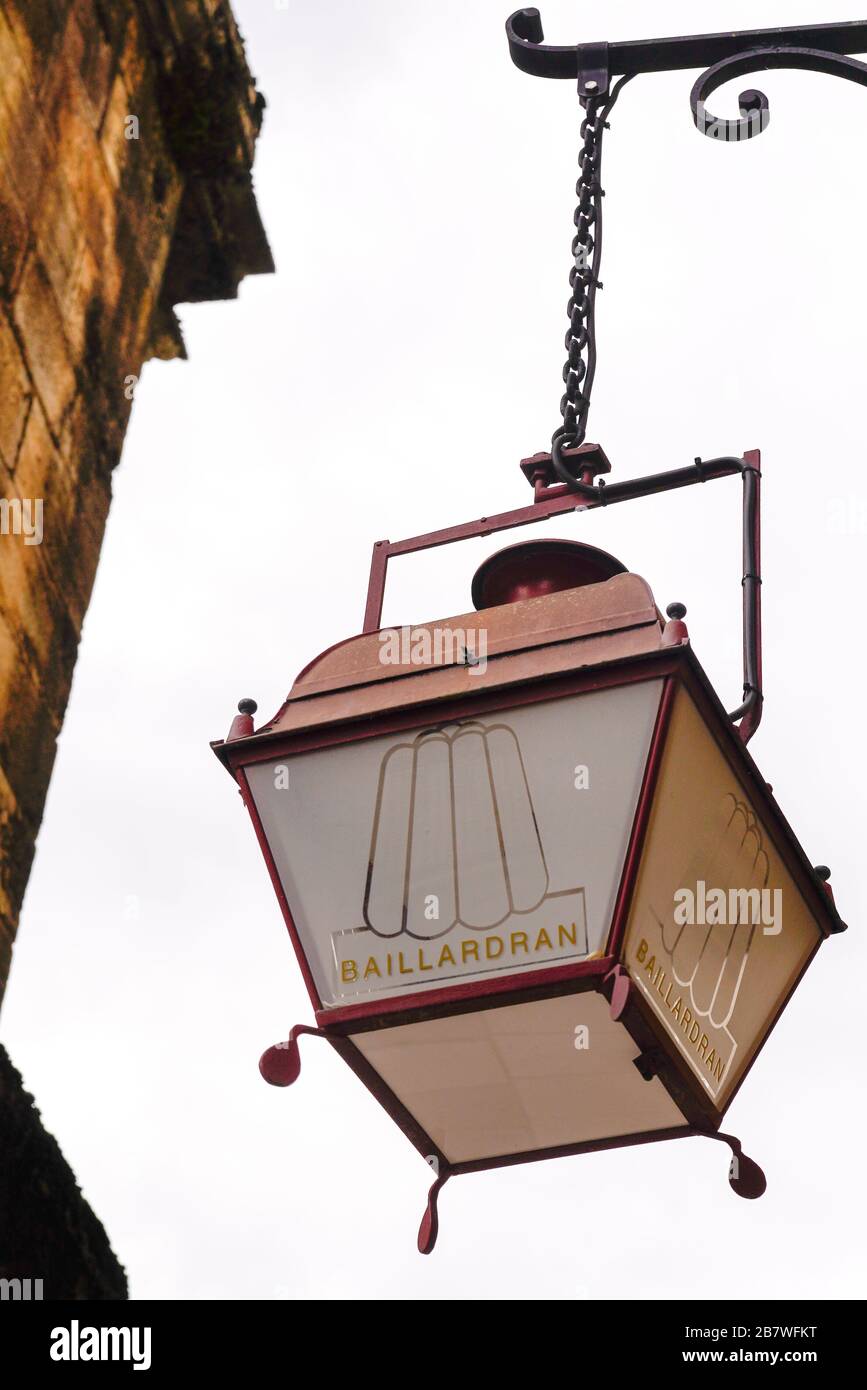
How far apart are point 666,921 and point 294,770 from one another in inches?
27.6

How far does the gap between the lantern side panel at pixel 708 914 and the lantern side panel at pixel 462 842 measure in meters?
0.07

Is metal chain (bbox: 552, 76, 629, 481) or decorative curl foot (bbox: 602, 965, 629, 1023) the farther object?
metal chain (bbox: 552, 76, 629, 481)

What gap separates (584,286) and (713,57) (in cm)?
75

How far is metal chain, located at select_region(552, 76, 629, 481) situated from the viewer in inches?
153

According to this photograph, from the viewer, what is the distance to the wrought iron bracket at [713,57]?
4211 millimetres

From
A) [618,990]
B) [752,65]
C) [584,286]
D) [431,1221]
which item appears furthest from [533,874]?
[752,65]

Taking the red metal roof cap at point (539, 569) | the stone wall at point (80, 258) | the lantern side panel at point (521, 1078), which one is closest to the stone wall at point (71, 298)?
the stone wall at point (80, 258)

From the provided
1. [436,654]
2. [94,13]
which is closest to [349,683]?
[436,654]

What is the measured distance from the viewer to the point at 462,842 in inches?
121

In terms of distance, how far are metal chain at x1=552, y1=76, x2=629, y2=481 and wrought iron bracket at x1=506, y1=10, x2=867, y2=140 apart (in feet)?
0.33

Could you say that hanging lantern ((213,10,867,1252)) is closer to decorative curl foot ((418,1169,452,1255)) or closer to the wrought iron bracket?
decorative curl foot ((418,1169,452,1255))

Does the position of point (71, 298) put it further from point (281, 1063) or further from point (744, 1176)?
point (744, 1176)

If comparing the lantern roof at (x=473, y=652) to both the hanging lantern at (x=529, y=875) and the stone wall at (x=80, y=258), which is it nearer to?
the hanging lantern at (x=529, y=875)

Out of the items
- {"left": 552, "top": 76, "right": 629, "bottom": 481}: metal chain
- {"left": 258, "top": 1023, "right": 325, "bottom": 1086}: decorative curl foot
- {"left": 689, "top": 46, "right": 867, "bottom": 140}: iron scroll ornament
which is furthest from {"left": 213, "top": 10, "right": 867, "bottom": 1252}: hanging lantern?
{"left": 689, "top": 46, "right": 867, "bottom": 140}: iron scroll ornament
